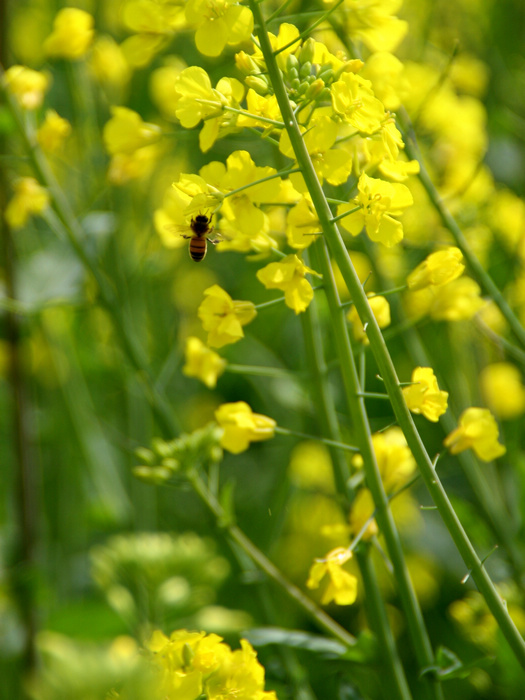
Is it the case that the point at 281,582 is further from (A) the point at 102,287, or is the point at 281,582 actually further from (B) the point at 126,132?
(B) the point at 126,132

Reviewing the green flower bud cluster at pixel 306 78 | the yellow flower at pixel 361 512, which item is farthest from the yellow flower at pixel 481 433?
the green flower bud cluster at pixel 306 78

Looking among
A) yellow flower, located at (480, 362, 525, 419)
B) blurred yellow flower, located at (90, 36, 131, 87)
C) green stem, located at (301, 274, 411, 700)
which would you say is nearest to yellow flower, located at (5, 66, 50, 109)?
blurred yellow flower, located at (90, 36, 131, 87)

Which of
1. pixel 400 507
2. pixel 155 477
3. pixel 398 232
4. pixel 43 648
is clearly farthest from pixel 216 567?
pixel 398 232

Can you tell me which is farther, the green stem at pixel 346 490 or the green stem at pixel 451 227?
the green stem at pixel 451 227

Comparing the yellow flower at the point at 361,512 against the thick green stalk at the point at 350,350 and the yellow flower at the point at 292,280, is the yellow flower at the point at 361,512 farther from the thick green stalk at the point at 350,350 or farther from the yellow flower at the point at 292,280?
the yellow flower at the point at 292,280

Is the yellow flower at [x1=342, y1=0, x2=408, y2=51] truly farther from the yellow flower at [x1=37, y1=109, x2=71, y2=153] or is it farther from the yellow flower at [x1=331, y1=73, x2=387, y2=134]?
the yellow flower at [x1=37, y1=109, x2=71, y2=153]

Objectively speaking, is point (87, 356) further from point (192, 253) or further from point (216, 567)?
point (192, 253)
